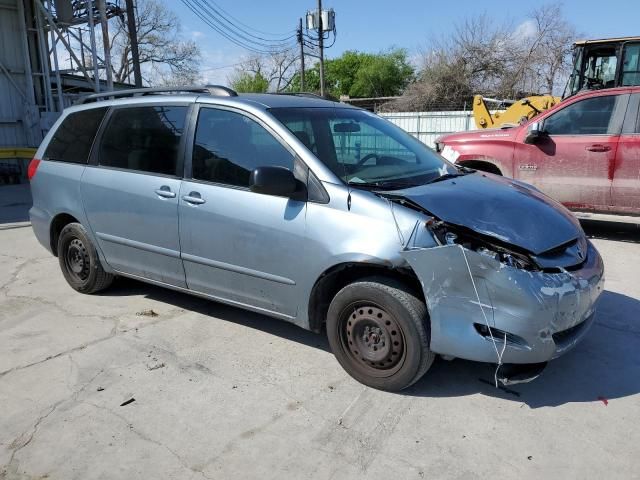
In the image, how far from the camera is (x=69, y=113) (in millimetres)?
5207

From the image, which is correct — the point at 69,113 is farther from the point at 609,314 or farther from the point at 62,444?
the point at 609,314

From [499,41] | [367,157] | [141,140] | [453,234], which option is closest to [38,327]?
[141,140]

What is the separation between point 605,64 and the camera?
11336 millimetres

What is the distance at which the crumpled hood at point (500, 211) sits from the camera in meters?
3.12

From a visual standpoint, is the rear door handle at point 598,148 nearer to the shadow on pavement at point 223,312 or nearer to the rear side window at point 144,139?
the shadow on pavement at point 223,312

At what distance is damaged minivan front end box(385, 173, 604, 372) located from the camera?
9.49 ft

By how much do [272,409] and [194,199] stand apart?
1643 millimetres

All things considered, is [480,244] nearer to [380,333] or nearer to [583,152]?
[380,333]

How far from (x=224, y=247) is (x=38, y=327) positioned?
1.96m

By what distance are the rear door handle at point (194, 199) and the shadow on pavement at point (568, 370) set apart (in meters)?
1.15

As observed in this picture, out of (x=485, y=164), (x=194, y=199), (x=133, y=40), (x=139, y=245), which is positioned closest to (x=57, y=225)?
(x=139, y=245)

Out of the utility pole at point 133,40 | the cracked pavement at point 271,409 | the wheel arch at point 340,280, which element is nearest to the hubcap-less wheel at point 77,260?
the cracked pavement at point 271,409

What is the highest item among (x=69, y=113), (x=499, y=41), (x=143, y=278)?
(x=499, y=41)

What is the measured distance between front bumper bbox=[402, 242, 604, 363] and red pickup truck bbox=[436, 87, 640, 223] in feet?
13.4
